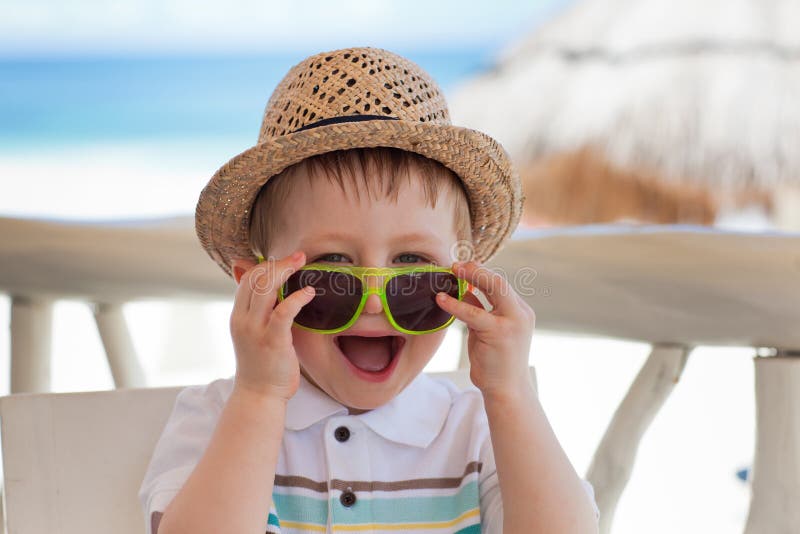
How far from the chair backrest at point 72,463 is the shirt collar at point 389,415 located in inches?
11.4

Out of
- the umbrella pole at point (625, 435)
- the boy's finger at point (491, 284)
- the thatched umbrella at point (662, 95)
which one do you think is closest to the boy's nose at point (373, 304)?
the boy's finger at point (491, 284)

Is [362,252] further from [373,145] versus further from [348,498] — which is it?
[348,498]

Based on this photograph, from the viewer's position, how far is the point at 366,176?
1090mm

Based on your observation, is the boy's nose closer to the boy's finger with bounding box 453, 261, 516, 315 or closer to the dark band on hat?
the boy's finger with bounding box 453, 261, 516, 315

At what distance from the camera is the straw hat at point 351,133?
3.49ft

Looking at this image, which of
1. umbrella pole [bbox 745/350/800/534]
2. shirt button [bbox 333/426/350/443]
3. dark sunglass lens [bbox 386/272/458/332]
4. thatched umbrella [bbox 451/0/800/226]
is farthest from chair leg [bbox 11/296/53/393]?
thatched umbrella [bbox 451/0/800/226]

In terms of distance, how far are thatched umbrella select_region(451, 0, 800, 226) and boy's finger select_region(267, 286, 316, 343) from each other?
3.50 meters

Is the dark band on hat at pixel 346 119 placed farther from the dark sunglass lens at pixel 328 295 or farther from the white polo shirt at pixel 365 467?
the white polo shirt at pixel 365 467

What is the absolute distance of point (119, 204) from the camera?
4.08 metres

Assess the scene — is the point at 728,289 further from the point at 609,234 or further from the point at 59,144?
the point at 59,144

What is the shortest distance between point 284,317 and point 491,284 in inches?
9.9

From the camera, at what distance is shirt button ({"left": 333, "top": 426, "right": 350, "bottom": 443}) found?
1120 millimetres

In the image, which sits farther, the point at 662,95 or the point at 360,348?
the point at 662,95

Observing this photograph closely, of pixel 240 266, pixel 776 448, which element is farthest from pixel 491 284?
pixel 776 448
